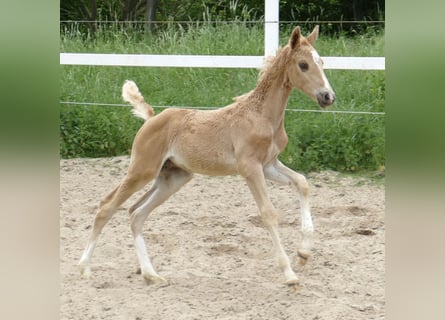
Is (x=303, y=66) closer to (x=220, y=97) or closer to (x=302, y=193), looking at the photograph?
(x=302, y=193)

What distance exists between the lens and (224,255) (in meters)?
5.16

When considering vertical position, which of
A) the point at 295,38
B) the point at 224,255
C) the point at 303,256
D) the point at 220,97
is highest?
the point at 295,38

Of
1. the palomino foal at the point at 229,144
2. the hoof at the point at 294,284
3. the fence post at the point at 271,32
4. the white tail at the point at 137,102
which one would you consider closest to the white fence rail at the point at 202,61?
the fence post at the point at 271,32

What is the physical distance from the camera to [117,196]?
4723 mm

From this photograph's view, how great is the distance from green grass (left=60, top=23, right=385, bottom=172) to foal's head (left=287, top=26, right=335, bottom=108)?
9.30 ft

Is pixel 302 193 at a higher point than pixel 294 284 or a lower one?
higher

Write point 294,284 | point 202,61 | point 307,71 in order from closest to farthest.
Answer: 1. point 294,284
2. point 307,71
3. point 202,61

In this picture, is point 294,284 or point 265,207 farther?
point 265,207

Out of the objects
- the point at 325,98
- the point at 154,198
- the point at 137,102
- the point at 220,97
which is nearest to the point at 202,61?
the point at 220,97

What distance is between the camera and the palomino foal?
14.7 feet

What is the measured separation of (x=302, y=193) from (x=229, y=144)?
1.81ft

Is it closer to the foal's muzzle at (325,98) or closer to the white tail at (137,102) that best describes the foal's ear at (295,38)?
the foal's muzzle at (325,98)
